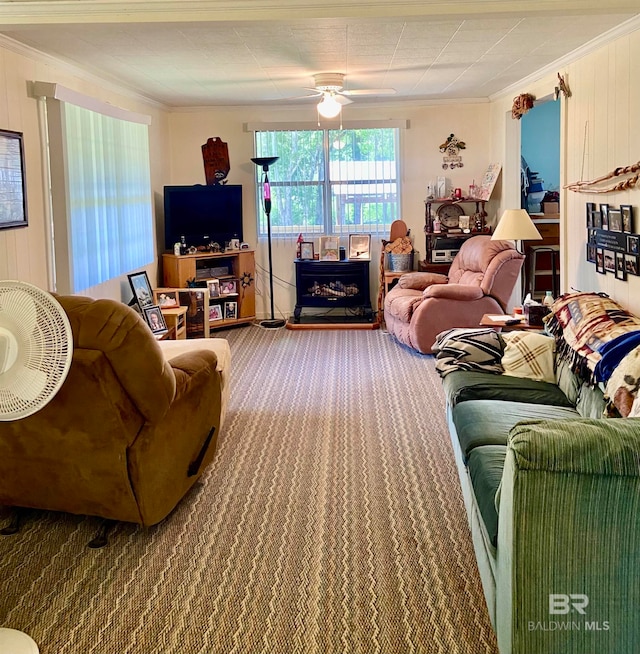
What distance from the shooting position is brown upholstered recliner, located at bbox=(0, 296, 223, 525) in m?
2.55

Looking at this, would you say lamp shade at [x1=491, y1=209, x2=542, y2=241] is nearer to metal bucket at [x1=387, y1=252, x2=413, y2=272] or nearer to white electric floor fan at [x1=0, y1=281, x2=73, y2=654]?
metal bucket at [x1=387, y1=252, x2=413, y2=272]

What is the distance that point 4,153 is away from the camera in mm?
4117

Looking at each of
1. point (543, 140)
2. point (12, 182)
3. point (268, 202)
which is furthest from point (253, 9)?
point (543, 140)

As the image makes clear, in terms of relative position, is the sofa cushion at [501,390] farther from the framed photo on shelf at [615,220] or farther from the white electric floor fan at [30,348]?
the white electric floor fan at [30,348]

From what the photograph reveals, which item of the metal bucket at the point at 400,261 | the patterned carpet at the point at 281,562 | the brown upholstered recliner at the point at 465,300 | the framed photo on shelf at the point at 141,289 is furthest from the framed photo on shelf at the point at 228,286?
the patterned carpet at the point at 281,562

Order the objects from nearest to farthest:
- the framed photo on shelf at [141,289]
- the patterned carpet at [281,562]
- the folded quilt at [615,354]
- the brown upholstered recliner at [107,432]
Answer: the patterned carpet at [281,562] < the brown upholstered recliner at [107,432] < the folded quilt at [615,354] < the framed photo on shelf at [141,289]

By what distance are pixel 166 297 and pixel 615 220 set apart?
12.8 ft

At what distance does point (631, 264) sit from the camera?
13.2ft

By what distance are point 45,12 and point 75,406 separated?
1.90 m

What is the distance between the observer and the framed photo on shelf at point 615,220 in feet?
13.7

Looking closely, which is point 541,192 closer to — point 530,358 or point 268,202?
point 268,202

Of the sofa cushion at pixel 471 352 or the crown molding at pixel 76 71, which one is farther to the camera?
the crown molding at pixel 76 71

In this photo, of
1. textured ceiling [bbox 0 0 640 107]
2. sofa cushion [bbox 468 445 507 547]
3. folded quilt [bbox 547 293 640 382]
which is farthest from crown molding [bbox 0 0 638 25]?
sofa cushion [bbox 468 445 507 547]

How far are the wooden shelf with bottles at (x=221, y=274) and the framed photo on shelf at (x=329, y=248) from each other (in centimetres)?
74
